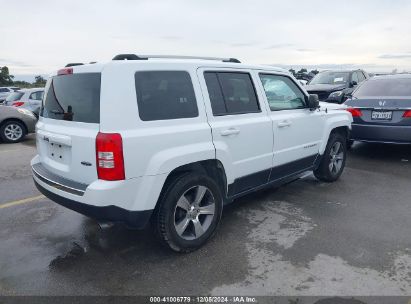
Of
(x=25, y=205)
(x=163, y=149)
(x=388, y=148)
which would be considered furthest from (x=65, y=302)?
(x=388, y=148)

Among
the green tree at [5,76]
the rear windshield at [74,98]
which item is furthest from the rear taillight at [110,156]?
the green tree at [5,76]

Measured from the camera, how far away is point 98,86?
10.3 feet

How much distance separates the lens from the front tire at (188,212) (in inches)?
135

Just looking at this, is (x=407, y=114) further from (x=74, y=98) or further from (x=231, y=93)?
(x=74, y=98)

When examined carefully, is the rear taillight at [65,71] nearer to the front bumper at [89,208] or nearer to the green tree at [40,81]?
the front bumper at [89,208]

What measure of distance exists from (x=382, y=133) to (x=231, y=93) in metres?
4.30

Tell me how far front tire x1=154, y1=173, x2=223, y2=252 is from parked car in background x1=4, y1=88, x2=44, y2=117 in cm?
1078

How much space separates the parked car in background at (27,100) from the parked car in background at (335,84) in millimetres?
9325

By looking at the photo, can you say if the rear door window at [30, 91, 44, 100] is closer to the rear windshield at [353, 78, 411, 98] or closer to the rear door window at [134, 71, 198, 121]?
the rear windshield at [353, 78, 411, 98]

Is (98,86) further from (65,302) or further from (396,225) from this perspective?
(396,225)

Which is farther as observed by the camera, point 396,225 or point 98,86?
point 396,225

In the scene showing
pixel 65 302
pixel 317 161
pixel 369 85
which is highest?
pixel 369 85

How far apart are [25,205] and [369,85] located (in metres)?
7.05

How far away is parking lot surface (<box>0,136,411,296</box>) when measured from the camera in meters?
3.10
